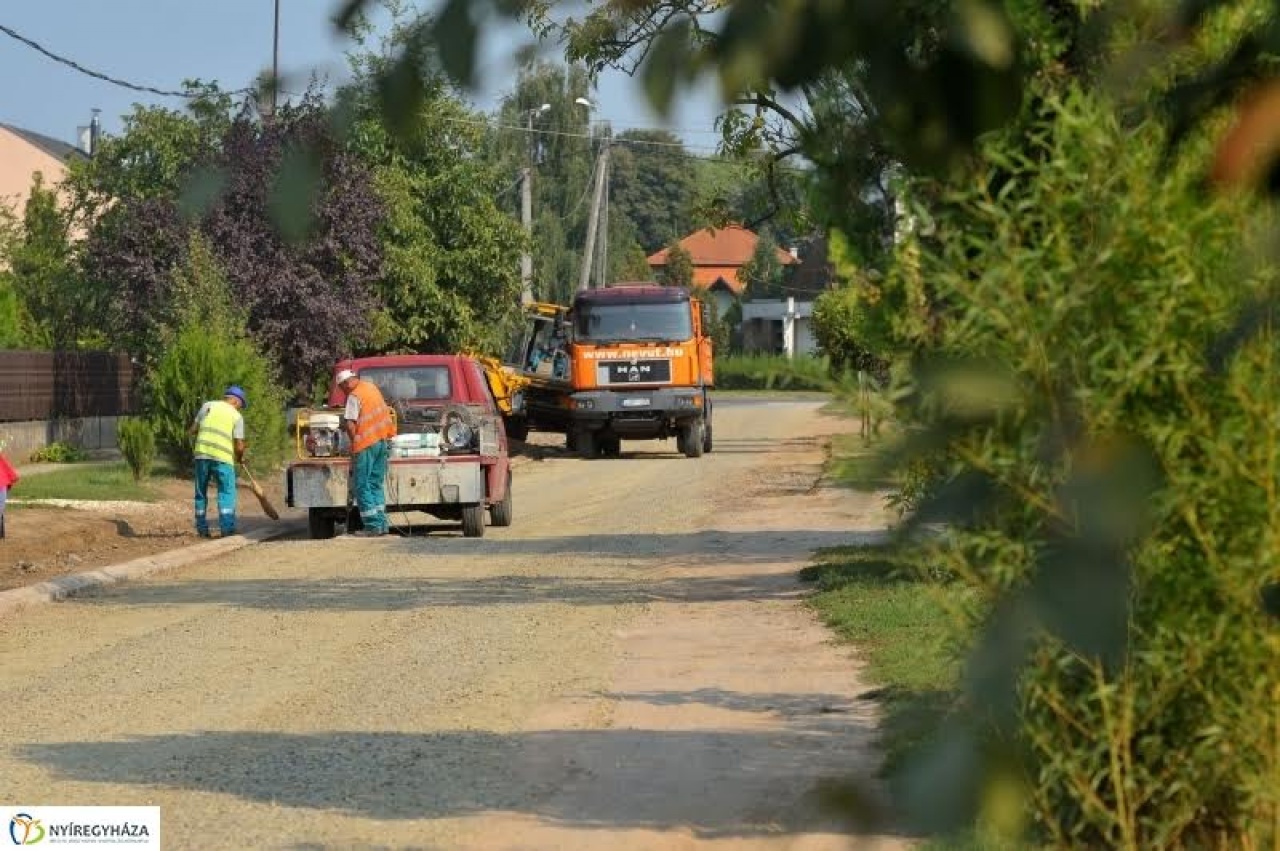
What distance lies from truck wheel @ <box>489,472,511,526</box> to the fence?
45.6 feet

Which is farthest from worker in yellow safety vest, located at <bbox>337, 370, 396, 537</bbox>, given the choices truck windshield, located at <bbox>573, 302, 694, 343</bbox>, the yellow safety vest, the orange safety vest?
truck windshield, located at <bbox>573, 302, 694, 343</bbox>

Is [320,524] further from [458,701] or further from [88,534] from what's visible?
[458,701]

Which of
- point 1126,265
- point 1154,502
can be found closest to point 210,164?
point 1154,502

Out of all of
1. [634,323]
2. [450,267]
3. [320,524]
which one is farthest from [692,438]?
[320,524]

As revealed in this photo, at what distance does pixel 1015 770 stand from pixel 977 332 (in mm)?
1604

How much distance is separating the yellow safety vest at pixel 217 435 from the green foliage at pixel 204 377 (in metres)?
6.36

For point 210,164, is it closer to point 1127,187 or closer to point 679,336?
point 1127,187

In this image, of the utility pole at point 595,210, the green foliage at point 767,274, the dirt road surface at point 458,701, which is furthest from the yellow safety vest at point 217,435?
the green foliage at point 767,274

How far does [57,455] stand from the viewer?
35.2m

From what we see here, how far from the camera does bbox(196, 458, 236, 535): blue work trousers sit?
2255cm

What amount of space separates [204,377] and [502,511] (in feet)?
25.8

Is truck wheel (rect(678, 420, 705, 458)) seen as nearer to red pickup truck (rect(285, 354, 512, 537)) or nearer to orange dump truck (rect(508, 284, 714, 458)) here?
orange dump truck (rect(508, 284, 714, 458))

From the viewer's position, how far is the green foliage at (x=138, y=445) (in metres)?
28.2

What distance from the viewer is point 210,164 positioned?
3.41m
